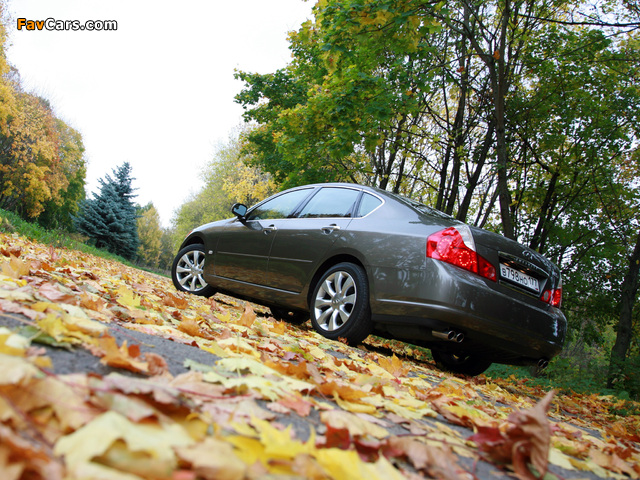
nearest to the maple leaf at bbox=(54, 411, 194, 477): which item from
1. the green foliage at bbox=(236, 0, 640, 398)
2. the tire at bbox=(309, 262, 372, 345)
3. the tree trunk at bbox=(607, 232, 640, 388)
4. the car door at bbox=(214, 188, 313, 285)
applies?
the tire at bbox=(309, 262, 372, 345)

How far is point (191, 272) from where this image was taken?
6.37m

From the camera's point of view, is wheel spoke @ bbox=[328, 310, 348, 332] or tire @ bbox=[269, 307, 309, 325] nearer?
wheel spoke @ bbox=[328, 310, 348, 332]

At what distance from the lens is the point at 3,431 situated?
0.73m

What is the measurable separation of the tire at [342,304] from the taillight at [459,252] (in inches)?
28.3

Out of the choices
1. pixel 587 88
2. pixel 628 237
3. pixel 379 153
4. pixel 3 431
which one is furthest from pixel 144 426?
pixel 379 153

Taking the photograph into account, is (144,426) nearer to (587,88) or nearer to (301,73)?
(587,88)

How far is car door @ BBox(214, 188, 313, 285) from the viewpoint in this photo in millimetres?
5211

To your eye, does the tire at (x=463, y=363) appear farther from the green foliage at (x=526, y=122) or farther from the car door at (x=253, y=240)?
the green foliage at (x=526, y=122)

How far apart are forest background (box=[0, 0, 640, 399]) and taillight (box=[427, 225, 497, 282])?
3.94 meters

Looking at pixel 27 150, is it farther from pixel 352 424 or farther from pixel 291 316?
pixel 352 424

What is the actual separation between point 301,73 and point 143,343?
16442mm

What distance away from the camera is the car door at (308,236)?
14.7ft

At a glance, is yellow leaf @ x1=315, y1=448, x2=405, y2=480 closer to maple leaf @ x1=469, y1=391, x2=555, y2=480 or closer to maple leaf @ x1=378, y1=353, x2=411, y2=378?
maple leaf @ x1=469, y1=391, x2=555, y2=480

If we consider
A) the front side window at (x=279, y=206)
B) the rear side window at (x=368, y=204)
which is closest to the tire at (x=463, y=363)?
the rear side window at (x=368, y=204)
